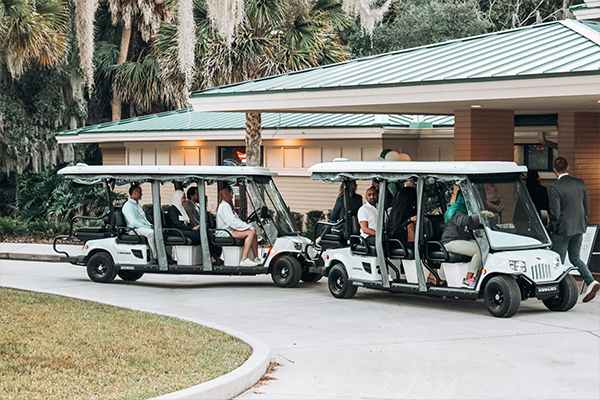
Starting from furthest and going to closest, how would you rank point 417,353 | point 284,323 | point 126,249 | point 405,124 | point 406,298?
point 405,124 < point 126,249 < point 406,298 < point 284,323 < point 417,353

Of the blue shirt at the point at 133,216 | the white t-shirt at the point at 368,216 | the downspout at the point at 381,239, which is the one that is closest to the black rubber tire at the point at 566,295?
the downspout at the point at 381,239

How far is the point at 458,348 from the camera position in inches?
334

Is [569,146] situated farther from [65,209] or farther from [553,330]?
[65,209]

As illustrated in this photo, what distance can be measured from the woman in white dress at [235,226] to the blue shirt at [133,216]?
1.46m

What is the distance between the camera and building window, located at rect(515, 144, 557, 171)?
1944 cm

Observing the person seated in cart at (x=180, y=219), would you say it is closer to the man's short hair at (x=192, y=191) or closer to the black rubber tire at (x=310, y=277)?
the man's short hair at (x=192, y=191)

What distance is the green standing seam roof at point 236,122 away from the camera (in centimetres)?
2127

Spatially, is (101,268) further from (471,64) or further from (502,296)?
(471,64)

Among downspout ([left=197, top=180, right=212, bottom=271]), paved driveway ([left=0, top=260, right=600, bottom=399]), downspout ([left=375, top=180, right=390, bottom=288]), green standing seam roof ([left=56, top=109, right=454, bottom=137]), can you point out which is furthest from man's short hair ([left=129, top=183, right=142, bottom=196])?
green standing seam roof ([left=56, top=109, right=454, bottom=137])

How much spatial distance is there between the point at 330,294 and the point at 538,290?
11.5ft

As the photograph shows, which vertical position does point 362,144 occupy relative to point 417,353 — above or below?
above

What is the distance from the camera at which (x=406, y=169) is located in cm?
1104

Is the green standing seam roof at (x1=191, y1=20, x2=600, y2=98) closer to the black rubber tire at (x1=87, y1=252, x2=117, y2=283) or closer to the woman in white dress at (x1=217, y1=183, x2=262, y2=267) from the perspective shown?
the woman in white dress at (x1=217, y1=183, x2=262, y2=267)

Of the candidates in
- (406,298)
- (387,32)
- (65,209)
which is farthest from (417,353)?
(387,32)
